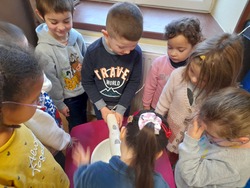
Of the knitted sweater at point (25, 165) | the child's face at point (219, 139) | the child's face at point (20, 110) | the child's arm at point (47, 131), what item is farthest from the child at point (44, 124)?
the child's face at point (219, 139)

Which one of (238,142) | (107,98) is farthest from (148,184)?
(107,98)

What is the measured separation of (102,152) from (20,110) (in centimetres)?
46

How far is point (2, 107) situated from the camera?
0.45m

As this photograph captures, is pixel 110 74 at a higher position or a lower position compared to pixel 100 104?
higher

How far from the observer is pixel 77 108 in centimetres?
138

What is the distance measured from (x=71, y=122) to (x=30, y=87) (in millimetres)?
980

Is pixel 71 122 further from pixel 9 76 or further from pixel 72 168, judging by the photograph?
pixel 9 76

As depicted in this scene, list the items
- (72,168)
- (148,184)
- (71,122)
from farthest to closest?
(71,122), (72,168), (148,184)

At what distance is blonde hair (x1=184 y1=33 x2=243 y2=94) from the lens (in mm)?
816

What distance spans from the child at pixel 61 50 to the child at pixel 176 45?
0.47 meters

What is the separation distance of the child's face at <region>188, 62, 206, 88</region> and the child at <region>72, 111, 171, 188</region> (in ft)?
1.17

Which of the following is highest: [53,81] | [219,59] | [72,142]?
[219,59]

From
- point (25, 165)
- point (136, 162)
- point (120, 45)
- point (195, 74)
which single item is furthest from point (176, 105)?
point (25, 165)

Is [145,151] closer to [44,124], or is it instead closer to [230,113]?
[230,113]
